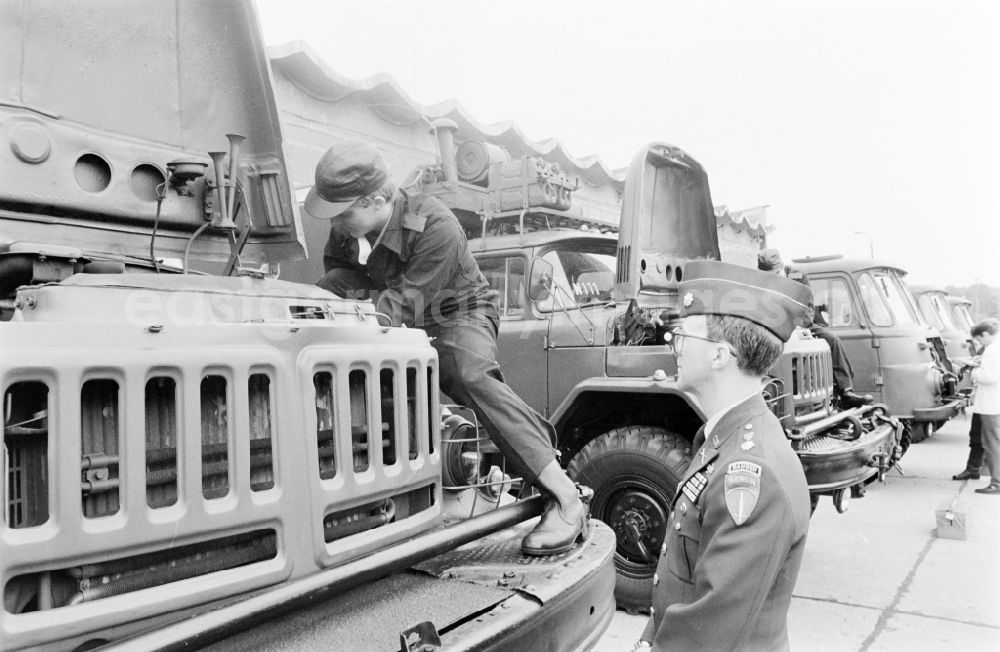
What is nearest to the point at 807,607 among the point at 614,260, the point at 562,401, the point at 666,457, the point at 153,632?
the point at 666,457

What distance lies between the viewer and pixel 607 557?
99.5 inches

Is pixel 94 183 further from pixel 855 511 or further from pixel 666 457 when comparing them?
pixel 855 511

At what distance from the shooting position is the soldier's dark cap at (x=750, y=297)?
172 cm

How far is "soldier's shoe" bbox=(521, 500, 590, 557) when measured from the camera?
99.6 inches

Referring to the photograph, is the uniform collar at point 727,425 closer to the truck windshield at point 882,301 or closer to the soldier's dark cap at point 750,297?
the soldier's dark cap at point 750,297

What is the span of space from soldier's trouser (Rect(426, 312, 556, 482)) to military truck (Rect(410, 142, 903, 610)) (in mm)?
1655

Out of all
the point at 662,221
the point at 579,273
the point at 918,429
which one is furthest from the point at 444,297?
the point at 918,429

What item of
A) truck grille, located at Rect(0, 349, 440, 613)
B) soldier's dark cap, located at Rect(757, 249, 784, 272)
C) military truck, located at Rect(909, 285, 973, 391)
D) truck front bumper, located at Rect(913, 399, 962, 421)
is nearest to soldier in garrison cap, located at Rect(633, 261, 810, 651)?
truck grille, located at Rect(0, 349, 440, 613)

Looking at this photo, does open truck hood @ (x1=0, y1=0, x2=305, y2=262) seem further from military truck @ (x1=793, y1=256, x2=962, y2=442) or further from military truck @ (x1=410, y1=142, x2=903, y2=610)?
military truck @ (x1=793, y1=256, x2=962, y2=442)

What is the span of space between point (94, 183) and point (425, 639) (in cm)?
179

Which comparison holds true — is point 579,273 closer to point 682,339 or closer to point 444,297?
point 444,297

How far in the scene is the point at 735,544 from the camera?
147 cm

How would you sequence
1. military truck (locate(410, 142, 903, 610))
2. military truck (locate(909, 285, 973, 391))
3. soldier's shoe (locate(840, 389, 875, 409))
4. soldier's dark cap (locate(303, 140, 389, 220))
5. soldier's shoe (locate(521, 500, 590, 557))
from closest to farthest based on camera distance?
soldier's shoe (locate(521, 500, 590, 557))
soldier's dark cap (locate(303, 140, 389, 220))
military truck (locate(410, 142, 903, 610))
soldier's shoe (locate(840, 389, 875, 409))
military truck (locate(909, 285, 973, 391))

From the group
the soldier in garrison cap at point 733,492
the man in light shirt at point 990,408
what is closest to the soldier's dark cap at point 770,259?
the man in light shirt at point 990,408
